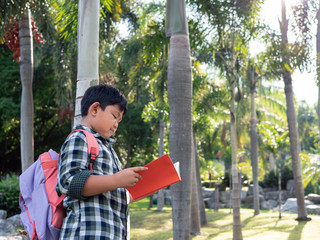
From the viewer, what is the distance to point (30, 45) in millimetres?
9539

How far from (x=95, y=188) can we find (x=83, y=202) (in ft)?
0.38

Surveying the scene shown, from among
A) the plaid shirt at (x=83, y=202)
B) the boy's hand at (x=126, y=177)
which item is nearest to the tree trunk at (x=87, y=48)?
the plaid shirt at (x=83, y=202)

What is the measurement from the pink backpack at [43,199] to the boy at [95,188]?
0.11ft

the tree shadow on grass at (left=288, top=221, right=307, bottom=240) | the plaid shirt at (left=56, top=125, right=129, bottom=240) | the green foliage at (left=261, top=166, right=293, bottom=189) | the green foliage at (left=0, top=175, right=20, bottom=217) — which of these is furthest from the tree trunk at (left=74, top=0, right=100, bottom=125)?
the green foliage at (left=261, top=166, right=293, bottom=189)

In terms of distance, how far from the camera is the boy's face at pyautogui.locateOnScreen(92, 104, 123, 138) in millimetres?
2078

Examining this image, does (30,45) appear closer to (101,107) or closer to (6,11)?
(6,11)

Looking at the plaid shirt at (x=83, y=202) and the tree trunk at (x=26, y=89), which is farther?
the tree trunk at (x=26, y=89)

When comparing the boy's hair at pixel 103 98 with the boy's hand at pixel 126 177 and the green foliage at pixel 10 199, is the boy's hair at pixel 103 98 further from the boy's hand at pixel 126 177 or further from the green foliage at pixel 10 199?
the green foliage at pixel 10 199

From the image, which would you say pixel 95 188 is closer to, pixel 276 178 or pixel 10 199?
pixel 10 199

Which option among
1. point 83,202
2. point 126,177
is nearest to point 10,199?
point 83,202

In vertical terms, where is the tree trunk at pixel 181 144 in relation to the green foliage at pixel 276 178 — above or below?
above

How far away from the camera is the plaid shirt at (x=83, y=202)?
1.81m

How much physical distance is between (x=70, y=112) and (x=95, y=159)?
15.1 metres

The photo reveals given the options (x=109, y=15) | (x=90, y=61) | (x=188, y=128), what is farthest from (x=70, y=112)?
(x=90, y=61)
